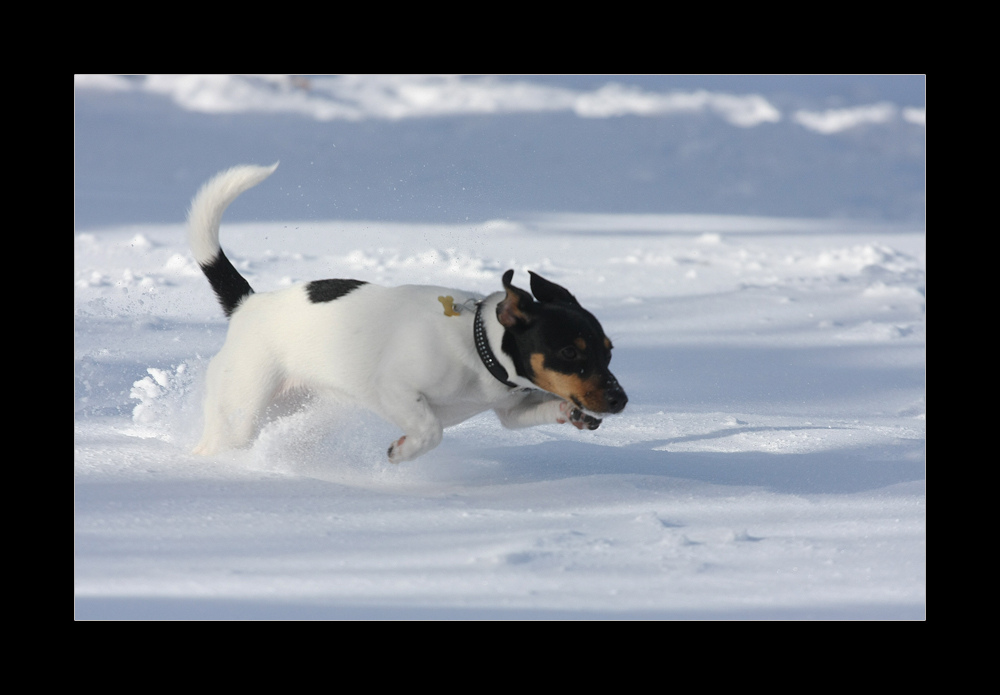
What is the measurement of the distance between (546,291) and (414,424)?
746 millimetres

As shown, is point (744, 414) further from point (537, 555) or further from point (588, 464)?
point (537, 555)

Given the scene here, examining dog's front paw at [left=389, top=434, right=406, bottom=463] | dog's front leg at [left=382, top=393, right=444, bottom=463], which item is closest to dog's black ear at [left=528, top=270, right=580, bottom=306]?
dog's front leg at [left=382, top=393, right=444, bottom=463]

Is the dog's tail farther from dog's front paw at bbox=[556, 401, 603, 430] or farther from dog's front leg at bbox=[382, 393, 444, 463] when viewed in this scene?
dog's front paw at bbox=[556, 401, 603, 430]

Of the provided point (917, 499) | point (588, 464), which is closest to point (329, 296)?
point (588, 464)

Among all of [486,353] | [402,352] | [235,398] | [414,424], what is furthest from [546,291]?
[235,398]

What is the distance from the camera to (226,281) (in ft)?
13.4

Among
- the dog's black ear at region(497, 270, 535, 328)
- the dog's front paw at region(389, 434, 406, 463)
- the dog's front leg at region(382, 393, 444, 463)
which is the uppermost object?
the dog's black ear at region(497, 270, 535, 328)

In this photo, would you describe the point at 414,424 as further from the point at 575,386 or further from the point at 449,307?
the point at 575,386

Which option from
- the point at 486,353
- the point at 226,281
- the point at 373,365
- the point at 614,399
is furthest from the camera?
the point at 226,281

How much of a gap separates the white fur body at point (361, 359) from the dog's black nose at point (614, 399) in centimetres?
31

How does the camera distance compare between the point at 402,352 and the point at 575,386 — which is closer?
the point at 575,386

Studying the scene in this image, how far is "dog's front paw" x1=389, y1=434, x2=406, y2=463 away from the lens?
3.65 m

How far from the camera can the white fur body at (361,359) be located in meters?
3.62

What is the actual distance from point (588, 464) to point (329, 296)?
1.43 m
